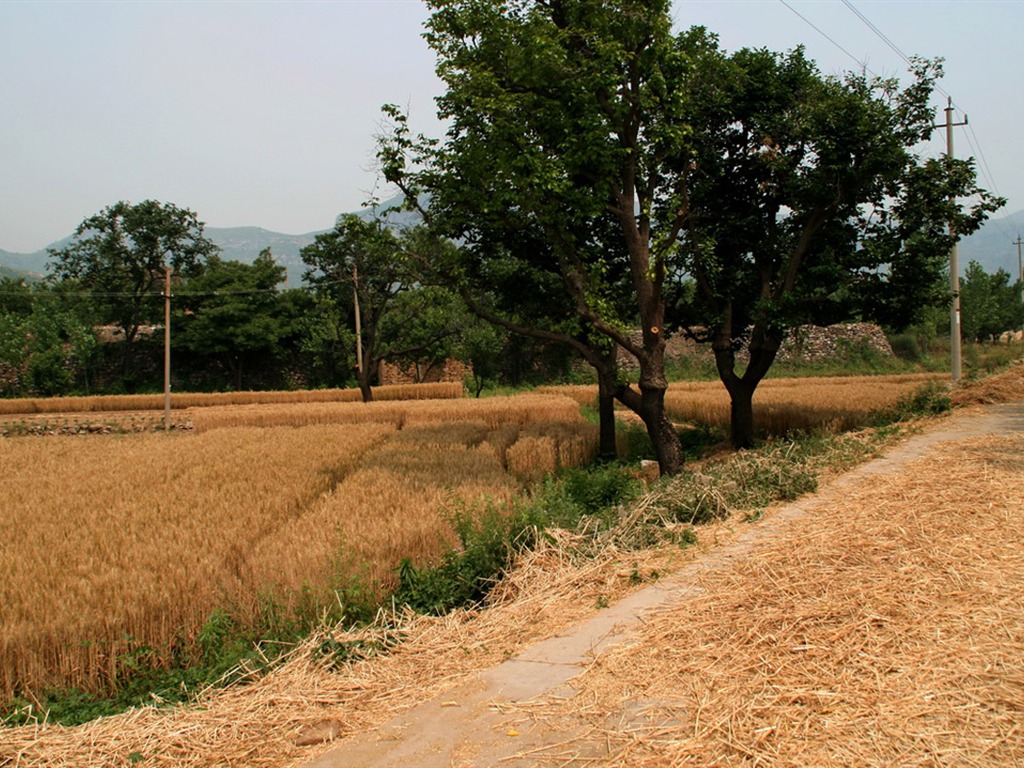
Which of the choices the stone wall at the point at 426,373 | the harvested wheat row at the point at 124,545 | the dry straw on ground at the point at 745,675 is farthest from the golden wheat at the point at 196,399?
the dry straw on ground at the point at 745,675

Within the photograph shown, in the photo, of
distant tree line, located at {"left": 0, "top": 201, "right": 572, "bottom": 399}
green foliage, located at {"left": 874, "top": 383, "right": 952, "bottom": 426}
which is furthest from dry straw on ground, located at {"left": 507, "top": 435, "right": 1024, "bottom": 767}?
distant tree line, located at {"left": 0, "top": 201, "right": 572, "bottom": 399}

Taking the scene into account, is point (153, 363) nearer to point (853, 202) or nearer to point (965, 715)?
point (853, 202)

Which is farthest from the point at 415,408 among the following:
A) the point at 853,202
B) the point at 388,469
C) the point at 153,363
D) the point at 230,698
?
the point at 153,363

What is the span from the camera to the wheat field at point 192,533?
486 cm

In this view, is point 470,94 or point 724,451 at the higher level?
point 470,94

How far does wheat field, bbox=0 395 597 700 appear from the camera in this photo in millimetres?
4863

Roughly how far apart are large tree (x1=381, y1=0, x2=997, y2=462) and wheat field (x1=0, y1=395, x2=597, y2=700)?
415cm

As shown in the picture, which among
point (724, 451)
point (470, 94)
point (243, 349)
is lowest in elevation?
point (724, 451)

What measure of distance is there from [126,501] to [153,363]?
43.0 meters

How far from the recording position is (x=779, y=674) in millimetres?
3496

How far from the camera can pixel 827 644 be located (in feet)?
12.3

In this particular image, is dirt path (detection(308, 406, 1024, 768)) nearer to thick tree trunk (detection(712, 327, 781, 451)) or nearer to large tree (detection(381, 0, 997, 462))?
large tree (detection(381, 0, 997, 462))

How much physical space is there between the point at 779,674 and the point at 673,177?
12866 mm

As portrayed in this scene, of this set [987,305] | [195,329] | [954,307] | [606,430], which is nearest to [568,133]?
[606,430]
